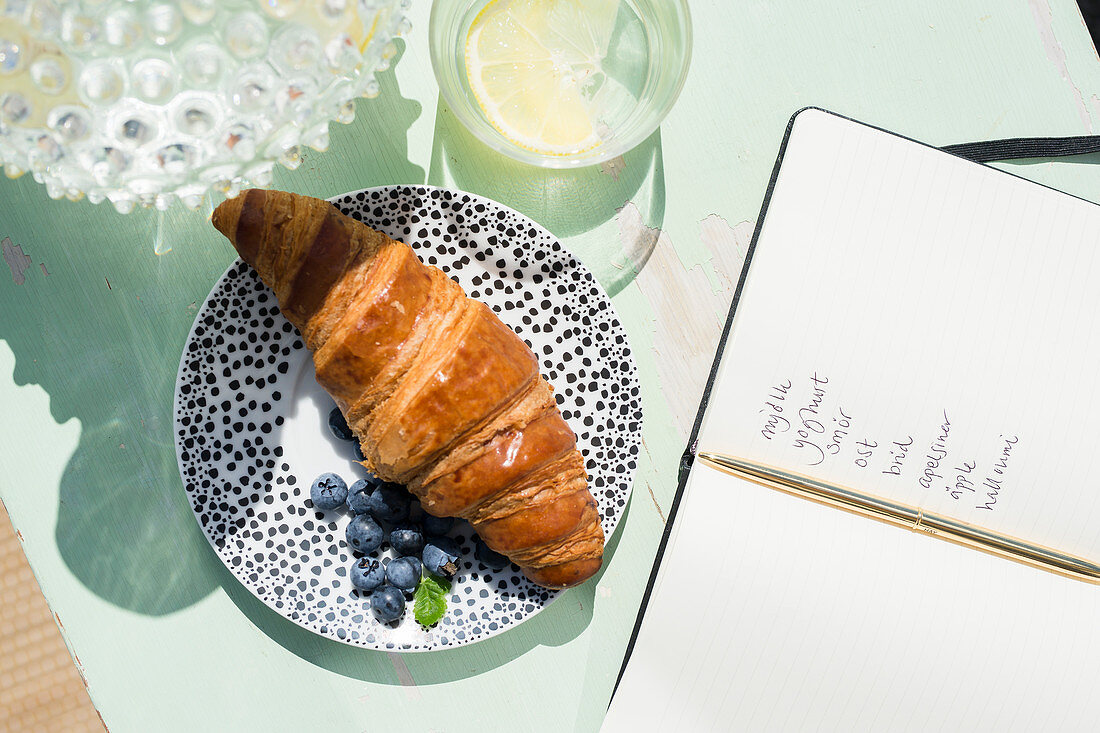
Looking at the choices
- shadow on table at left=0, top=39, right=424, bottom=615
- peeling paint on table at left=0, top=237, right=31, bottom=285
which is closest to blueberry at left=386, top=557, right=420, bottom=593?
shadow on table at left=0, top=39, right=424, bottom=615

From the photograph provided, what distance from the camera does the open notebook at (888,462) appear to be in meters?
1.27

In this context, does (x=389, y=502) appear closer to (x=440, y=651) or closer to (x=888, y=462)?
(x=440, y=651)

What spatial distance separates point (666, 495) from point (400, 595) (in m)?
0.51

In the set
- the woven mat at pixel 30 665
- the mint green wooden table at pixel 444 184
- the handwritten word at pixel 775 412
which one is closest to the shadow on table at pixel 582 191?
the mint green wooden table at pixel 444 184

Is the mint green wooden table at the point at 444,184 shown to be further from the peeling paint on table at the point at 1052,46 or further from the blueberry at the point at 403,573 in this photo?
the blueberry at the point at 403,573

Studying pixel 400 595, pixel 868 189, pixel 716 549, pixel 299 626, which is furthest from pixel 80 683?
pixel 868 189

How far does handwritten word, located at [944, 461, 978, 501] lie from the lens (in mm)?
1299

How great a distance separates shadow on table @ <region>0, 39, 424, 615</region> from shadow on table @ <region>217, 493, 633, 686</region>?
12 centimetres

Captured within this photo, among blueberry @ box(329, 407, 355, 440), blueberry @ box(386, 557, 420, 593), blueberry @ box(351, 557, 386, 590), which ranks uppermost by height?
blueberry @ box(329, 407, 355, 440)

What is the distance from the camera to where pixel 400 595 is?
1301 millimetres

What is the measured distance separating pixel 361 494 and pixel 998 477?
1090 mm

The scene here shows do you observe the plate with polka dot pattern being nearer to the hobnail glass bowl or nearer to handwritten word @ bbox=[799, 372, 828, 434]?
handwritten word @ bbox=[799, 372, 828, 434]

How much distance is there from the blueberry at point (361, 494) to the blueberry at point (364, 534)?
0.06 ft

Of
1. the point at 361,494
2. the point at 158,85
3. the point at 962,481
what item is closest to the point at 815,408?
the point at 962,481
